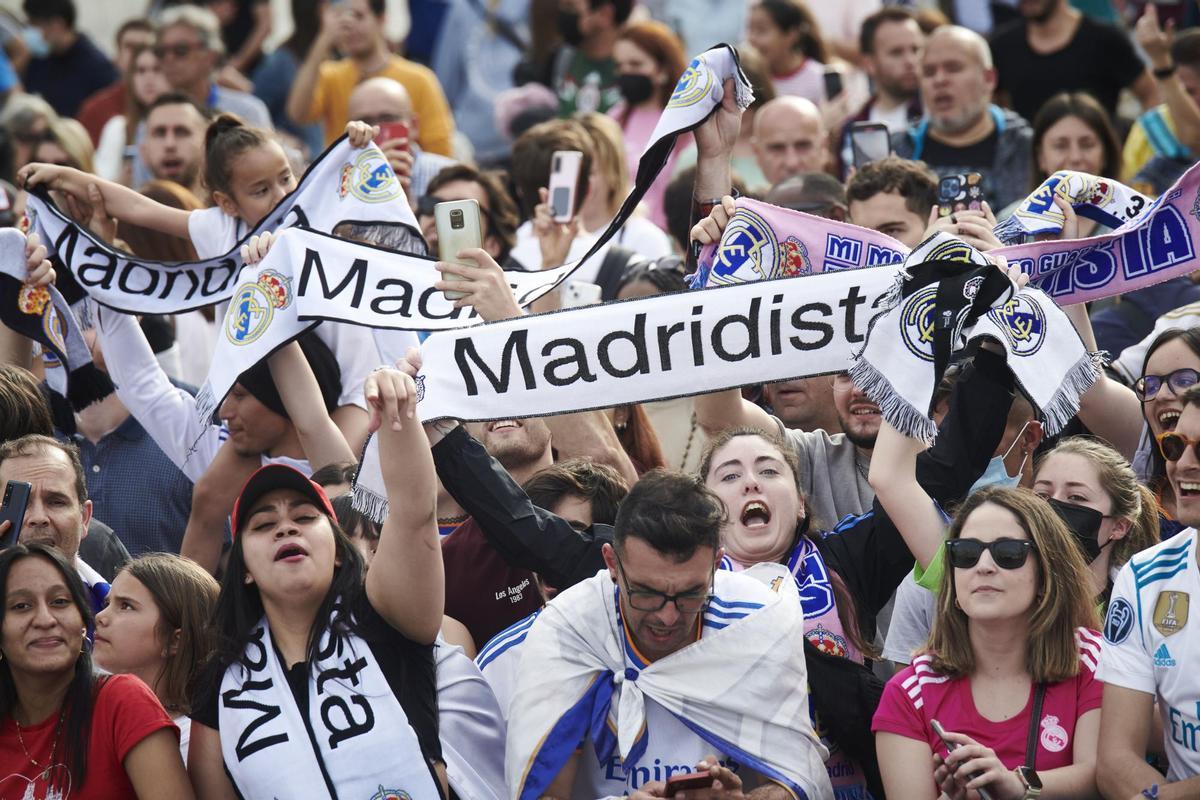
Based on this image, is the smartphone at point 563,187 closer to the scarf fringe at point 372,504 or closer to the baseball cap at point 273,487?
the scarf fringe at point 372,504

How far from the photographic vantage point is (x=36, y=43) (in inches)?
511

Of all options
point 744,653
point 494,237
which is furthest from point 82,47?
point 744,653

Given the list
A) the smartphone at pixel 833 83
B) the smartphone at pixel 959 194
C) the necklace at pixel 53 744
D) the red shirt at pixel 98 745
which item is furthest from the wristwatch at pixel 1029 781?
the smartphone at pixel 833 83

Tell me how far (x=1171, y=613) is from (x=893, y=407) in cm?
93

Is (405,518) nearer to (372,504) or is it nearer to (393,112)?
(372,504)

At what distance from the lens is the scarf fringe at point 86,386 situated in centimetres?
648

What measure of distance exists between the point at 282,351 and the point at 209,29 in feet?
17.0

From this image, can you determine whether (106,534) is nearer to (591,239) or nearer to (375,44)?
(591,239)

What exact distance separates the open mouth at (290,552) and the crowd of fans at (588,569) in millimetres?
16

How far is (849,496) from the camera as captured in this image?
575 cm

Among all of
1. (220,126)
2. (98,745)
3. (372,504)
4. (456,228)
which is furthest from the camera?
(220,126)

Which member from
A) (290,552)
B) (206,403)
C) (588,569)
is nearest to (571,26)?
(206,403)

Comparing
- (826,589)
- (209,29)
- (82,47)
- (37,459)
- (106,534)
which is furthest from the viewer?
(82,47)

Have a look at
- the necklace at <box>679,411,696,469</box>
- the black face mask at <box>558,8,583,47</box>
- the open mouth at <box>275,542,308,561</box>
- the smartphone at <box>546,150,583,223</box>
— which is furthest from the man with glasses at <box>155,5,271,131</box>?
the open mouth at <box>275,542,308,561</box>
